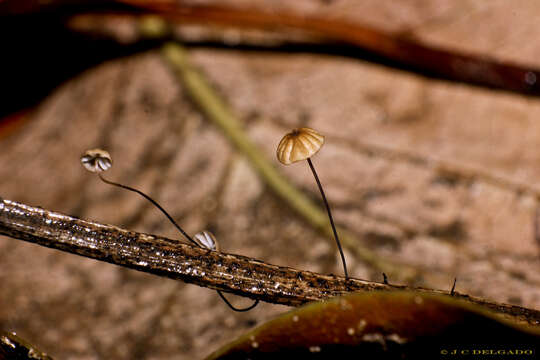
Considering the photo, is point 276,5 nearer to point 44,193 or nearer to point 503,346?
point 44,193

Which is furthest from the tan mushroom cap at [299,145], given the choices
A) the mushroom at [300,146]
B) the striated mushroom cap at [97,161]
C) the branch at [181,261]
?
the striated mushroom cap at [97,161]

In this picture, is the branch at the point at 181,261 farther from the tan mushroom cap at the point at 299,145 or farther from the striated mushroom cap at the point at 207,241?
the tan mushroom cap at the point at 299,145

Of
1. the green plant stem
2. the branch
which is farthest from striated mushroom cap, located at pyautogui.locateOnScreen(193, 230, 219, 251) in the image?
the green plant stem

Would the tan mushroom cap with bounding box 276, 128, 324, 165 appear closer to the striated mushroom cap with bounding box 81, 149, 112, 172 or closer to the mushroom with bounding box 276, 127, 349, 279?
the mushroom with bounding box 276, 127, 349, 279

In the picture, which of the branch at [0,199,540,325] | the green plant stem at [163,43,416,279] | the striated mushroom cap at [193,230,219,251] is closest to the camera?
the branch at [0,199,540,325]

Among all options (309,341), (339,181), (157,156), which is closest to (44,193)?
(157,156)
